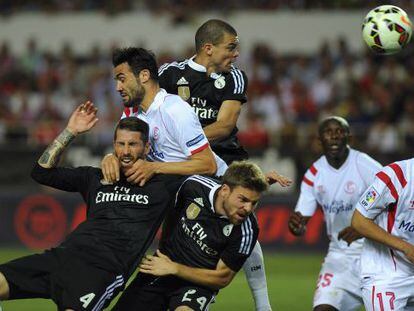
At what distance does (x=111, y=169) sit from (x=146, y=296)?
1.02 metres

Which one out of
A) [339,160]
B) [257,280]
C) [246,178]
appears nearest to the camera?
[246,178]

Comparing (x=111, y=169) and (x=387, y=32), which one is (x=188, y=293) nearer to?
(x=111, y=169)

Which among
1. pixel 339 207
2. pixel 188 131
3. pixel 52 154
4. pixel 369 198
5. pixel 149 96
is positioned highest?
pixel 149 96

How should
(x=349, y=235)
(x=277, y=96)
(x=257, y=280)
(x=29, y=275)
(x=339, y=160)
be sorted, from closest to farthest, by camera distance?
1. (x=29, y=275)
2. (x=257, y=280)
3. (x=349, y=235)
4. (x=339, y=160)
5. (x=277, y=96)

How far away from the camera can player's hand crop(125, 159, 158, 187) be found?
6.68 metres

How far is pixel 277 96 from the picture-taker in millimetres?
17609

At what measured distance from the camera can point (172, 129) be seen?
7176 millimetres

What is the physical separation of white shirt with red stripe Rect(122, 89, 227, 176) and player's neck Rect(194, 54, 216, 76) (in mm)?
983

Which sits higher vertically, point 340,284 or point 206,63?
point 206,63

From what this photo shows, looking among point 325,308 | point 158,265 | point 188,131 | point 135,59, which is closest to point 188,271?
point 158,265

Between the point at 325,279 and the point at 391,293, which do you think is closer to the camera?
the point at 391,293

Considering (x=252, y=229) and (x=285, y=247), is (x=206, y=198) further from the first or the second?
(x=285, y=247)

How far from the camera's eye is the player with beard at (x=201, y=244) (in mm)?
6535

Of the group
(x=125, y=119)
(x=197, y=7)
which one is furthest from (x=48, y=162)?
(x=197, y=7)
